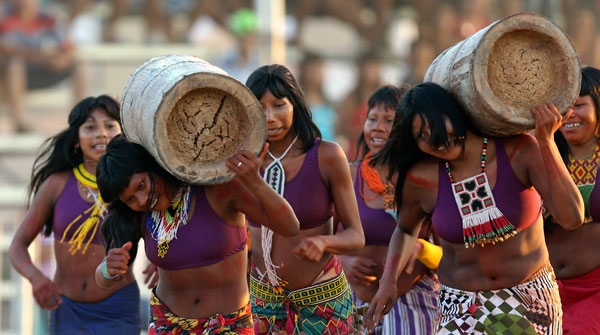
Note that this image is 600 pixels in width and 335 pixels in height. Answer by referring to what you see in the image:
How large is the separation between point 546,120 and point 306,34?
845cm

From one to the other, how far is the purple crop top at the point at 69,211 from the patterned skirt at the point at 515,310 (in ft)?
8.08

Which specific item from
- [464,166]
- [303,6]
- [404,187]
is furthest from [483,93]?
[303,6]

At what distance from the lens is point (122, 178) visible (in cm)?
392

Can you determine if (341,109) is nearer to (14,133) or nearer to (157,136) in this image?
(14,133)

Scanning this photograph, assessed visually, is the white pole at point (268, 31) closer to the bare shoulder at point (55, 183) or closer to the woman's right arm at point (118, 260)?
the bare shoulder at point (55, 183)

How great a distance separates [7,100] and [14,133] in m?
Answer: 0.46

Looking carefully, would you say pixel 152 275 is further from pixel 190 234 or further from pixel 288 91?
pixel 288 91

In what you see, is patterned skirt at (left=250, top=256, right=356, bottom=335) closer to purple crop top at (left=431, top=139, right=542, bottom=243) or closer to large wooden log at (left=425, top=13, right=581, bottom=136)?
purple crop top at (left=431, top=139, right=542, bottom=243)

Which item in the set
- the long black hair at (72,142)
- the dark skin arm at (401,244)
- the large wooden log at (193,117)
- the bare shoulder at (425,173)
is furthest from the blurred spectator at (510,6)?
the large wooden log at (193,117)

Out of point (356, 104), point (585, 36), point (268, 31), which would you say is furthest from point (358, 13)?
point (585, 36)

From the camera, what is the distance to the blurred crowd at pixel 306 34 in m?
10.5

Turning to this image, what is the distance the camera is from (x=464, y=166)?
13.0 ft

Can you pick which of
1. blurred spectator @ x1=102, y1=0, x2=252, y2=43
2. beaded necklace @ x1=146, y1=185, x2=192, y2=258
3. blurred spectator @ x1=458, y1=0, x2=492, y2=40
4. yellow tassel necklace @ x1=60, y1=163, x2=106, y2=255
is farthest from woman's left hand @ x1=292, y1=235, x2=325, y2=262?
blurred spectator @ x1=102, y1=0, x2=252, y2=43

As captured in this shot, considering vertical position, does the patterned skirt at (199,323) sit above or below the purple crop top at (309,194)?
below
